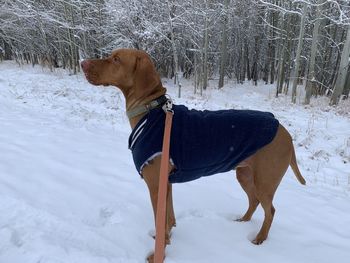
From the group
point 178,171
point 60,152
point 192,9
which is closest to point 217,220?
point 178,171

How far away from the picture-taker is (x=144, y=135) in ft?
8.65

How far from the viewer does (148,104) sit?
271cm

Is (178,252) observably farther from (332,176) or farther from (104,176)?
(332,176)

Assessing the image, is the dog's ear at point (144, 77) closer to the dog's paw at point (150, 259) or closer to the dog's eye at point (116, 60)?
the dog's eye at point (116, 60)

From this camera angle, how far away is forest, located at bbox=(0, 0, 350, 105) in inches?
706

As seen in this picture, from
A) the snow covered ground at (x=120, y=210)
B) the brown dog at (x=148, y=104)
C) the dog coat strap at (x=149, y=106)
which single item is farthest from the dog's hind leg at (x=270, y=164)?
the dog coat strap at (x=149, y=106)

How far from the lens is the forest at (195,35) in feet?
58.8

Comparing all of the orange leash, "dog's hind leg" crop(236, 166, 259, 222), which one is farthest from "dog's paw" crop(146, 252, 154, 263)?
"dog's hind leg" crop(236, 166, 259, 222)

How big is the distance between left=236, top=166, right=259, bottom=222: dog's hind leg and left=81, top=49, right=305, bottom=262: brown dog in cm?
25

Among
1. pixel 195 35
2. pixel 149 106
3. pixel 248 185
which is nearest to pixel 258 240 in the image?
pixel 248 185

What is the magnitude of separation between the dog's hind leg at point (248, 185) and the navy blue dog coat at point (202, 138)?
398 millimetres

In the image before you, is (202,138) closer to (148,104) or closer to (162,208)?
(148,104)

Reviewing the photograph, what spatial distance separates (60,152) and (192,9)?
48.3ft

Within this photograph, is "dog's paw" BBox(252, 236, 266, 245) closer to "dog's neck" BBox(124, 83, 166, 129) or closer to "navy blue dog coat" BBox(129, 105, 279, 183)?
"navy blue dog coat" BBox(129, 105, 279, 183)
